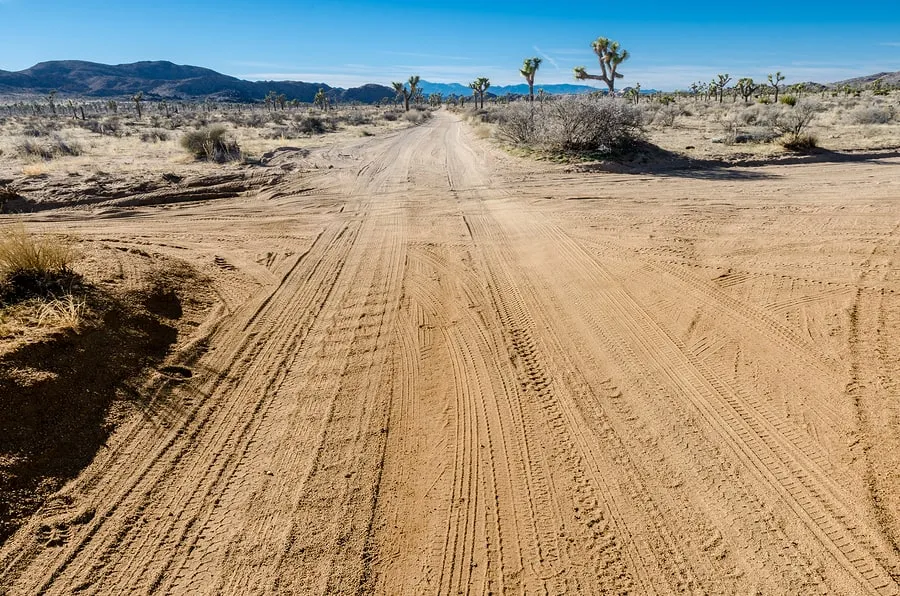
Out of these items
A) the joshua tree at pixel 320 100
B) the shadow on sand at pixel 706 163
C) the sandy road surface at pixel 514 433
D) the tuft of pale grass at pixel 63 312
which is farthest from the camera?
the joshua tree at pixel 320 100

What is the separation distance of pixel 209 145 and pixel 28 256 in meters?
15.8

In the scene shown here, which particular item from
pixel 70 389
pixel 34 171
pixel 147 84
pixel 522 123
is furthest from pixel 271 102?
pixel 147 84

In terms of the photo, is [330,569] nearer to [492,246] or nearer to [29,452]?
[29,452]

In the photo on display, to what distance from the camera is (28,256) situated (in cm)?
569

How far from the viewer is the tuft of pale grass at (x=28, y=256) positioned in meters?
5.60

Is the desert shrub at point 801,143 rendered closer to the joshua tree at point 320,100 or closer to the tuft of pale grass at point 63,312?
the tuft of pale grass at point 63,312

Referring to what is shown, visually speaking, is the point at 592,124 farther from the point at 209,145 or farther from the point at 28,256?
the point at 28,256

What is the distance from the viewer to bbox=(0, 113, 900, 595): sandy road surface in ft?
10.6

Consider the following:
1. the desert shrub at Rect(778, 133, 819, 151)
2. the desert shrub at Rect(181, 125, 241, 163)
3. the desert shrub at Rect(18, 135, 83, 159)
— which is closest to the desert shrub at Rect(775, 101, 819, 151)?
the desert shrub at Rect(778, 133, 819, 151)

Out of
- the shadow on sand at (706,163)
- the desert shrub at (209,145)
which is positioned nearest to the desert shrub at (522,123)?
the shadow on sand at (706,163)

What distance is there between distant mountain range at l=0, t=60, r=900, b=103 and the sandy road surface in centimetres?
13279

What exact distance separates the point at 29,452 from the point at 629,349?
5755mm

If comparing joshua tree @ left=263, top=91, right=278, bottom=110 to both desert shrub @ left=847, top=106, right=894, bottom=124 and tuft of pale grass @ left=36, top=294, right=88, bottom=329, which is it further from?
tuft of pale grass @ left=36, top=294, right=88, bottom=329

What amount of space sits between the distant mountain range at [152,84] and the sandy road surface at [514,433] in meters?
133
